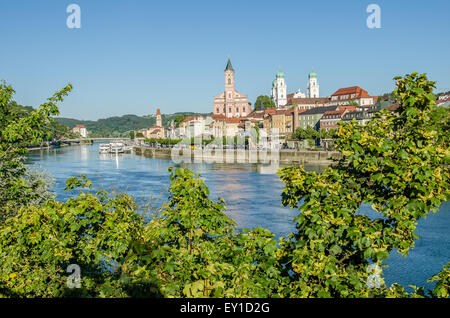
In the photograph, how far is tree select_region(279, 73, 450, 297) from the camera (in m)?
4.54

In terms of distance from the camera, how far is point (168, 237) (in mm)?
5348

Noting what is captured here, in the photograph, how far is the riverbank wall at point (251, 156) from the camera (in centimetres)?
6738

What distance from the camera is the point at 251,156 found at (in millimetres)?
78188

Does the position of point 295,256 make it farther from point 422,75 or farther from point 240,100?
point 240,100

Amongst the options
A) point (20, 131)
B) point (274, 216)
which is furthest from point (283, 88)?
point (20, 131)

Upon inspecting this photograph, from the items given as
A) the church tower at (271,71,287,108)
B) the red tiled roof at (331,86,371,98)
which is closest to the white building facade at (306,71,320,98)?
the church tower at (271,71,287,108)

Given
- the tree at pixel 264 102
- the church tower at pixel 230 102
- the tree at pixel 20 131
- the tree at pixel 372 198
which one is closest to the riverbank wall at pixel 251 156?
the church tower at pixel 230 102

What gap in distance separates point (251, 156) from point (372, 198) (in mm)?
73332

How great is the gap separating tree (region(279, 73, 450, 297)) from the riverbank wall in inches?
2169

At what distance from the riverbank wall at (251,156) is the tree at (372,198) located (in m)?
55.1

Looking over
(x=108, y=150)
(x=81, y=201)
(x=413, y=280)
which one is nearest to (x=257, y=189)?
(x=413, y=280)

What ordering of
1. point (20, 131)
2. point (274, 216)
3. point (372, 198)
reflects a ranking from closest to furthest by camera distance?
point (372, 198) → point (20, 131) → point (274, 216)

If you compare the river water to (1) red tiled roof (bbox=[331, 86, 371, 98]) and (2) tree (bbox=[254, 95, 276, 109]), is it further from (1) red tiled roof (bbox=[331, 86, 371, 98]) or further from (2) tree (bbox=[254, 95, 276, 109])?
(2) tree (bbox=[254, 95, 276, 109])

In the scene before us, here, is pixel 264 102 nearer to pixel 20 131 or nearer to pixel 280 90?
pixel 280 90
